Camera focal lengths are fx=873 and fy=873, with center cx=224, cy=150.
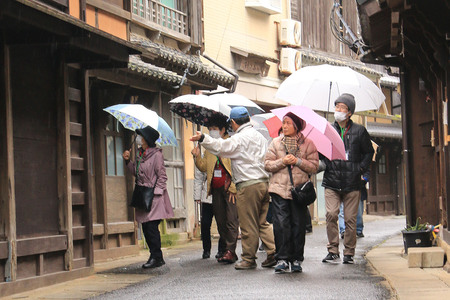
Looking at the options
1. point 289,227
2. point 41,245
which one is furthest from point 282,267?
point 41,245

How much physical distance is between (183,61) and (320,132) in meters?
6.94

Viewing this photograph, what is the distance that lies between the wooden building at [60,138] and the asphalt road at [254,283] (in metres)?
1.18

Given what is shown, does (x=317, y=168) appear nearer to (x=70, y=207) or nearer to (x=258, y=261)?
(x=258, y=261)

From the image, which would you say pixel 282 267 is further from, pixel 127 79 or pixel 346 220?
pixel 127 79

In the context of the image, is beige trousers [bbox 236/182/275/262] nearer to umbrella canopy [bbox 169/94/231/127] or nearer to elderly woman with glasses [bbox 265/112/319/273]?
elderly woman with glasses [bbox 265/112/319/273]

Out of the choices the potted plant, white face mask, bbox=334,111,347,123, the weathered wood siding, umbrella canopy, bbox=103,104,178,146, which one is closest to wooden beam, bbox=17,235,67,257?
umbrella canopy, bbox=103,104,178,146

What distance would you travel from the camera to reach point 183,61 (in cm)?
1695

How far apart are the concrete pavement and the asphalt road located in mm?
162

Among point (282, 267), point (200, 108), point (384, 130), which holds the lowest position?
point (282, 267)

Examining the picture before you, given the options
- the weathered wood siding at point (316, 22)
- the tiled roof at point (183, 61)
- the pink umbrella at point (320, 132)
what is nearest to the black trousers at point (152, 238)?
the pink umbrella at point (320, 132)

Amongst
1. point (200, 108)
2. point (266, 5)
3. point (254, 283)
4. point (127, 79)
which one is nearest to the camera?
point (254, 283)

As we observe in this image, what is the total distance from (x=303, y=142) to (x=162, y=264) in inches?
113

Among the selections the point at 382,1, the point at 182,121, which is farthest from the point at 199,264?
the point at 182,121

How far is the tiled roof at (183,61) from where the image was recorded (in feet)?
52.7
